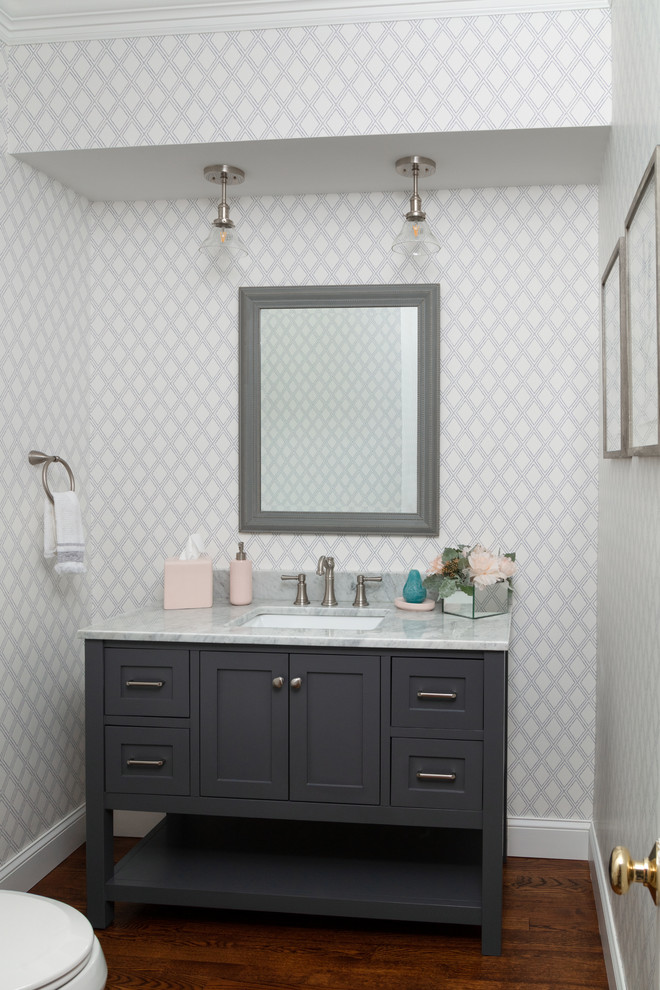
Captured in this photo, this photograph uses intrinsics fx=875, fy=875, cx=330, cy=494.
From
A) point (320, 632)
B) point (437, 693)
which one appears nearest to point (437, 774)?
point (437, 693)

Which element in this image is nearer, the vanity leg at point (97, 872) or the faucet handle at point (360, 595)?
the vanity leg at point (97, 872)

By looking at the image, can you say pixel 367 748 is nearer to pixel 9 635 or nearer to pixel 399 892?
pixel 399 892

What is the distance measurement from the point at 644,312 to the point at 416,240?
1265mm

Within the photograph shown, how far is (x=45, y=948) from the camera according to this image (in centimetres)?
150

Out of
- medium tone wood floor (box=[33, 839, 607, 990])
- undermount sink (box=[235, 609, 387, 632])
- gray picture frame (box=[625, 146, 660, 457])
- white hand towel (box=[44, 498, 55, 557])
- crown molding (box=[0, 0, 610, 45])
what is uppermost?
crown molding (box=[0, 0, 610, 45])

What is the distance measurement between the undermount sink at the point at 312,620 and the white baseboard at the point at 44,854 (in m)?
0.95

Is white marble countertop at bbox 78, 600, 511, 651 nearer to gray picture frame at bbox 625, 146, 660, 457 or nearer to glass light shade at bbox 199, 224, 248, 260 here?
gray picture frame at bbox 625, 146, 660, 457

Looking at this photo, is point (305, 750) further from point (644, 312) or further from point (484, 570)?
point (644, 312)

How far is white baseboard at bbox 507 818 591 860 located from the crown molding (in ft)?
8.28

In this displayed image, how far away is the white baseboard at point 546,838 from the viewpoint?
2.95 m

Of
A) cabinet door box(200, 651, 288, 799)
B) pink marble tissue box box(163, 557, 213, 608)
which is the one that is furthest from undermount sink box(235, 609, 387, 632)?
cabinet door box(200, 651, 288, 799)

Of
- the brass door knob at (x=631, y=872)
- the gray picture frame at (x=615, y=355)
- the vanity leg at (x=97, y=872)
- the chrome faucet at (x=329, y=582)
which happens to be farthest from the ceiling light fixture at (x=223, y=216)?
the brass door knob at (x=631, y=872)

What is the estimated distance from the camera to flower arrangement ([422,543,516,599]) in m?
2.64

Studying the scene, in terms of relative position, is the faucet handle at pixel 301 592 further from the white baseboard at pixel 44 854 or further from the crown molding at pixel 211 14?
the crown molding at pixel 211 14
